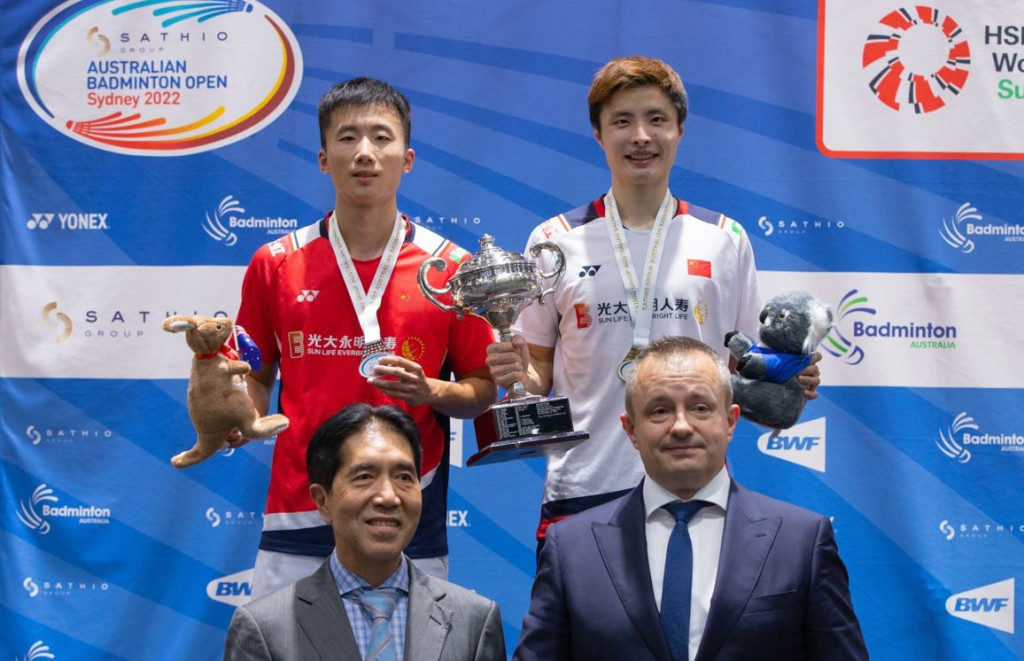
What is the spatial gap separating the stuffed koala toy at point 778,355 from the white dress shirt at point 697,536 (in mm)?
339

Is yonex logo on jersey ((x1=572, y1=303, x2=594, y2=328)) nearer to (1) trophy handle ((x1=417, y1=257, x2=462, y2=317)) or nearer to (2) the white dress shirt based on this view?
(1) trophy handle ((x1=417, y1=257, x2=462, y2=317))

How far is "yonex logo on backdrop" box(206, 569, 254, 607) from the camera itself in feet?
14.4

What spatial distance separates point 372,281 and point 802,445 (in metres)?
2.01

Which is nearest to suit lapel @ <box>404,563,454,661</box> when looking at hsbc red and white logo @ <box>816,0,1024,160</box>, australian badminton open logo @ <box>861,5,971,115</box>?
hsbc red and white logo @ <box>816,0,1024,160</box>

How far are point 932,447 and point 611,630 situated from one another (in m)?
2.42

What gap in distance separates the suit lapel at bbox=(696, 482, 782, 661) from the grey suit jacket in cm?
49

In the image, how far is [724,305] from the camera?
3.16 m

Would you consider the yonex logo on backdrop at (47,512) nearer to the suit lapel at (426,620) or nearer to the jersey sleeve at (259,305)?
the jersey sleeve at (259,305)

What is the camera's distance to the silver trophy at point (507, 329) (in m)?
2.89

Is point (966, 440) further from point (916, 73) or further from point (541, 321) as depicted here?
point (541, 321)

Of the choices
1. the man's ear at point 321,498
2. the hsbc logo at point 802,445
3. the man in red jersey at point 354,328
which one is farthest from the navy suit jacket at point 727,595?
the hsbc logo at point 802,445

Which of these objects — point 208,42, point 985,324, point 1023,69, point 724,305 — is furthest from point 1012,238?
point 208,42

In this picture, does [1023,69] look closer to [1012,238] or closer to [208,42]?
[1012,238]

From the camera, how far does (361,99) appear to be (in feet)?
10.3
